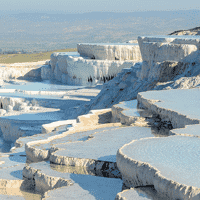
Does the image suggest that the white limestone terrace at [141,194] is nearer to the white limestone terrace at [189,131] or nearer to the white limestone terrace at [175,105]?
the white limestone terrace at [189,131]

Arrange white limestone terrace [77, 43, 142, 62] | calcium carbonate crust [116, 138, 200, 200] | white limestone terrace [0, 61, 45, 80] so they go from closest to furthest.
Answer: calcium carbonate crust [116, 138, 200, 200] → white limestone terrace [77, 43, 142, 62] → white limestone terrace [0, 61, 45, 80]

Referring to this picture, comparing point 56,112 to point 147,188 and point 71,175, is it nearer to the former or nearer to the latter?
point 71,175

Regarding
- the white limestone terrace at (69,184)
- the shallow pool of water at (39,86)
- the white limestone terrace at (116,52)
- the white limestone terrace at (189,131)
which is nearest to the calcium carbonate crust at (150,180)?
the white limestone terrace at (69,184)

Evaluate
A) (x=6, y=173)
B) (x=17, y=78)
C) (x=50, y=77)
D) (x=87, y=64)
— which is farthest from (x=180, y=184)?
(x=17, y=78)

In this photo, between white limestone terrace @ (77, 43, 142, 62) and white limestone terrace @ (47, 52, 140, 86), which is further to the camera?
white limestone terrace @ (77, 43, 142, 62)

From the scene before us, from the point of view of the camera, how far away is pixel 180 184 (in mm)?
4195

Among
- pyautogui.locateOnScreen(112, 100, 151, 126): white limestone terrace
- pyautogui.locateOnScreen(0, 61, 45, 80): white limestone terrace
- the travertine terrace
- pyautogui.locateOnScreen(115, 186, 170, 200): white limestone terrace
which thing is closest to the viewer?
pyautogui.locateOnScreen(115, 186, 170, 200): white limestone terrace

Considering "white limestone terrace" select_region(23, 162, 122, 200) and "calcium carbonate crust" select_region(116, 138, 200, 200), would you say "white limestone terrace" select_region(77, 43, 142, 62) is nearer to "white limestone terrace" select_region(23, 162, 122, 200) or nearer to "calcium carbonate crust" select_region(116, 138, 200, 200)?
"white limestone terrace" select_region(23, 162, 122, 200)

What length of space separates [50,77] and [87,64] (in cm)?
547

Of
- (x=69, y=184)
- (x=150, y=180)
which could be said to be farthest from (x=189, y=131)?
(x=69, y=184)

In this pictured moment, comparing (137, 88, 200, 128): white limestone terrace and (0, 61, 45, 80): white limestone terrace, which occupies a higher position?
(137, 88, 200, 128): white limestone terrace

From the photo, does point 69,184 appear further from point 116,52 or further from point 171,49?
point 116,52

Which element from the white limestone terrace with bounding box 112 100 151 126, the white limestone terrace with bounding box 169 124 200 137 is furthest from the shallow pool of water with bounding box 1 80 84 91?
the white limestone terrace with bounding box 169 124 200 137

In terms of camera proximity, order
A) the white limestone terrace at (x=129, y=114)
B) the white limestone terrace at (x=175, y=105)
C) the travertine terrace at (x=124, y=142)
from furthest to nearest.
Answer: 1. the white limestone terrace at (x=129, y=114)
2. the white limestone terrace at (x=175, y=105)
3. the travertine terrace at (x=124, y=142)
